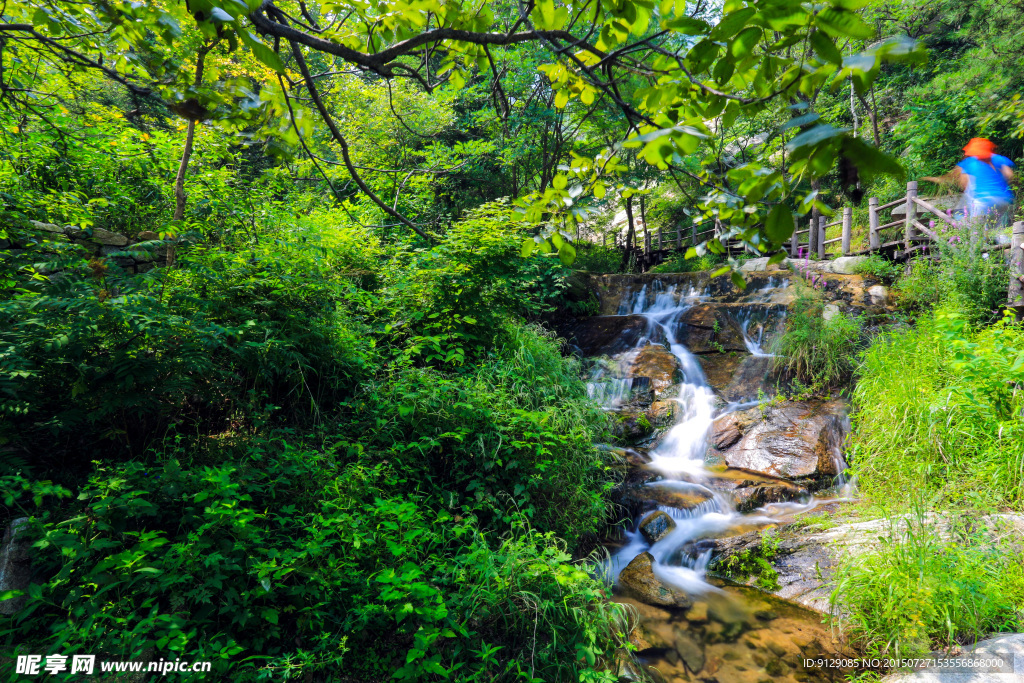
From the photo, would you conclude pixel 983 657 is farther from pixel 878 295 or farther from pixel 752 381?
pixel 878 295

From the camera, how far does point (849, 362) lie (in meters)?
7.01

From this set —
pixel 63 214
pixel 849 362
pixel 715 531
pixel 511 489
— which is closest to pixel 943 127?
pixel 849 362

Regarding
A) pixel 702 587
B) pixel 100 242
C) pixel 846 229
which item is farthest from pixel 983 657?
pixel 846 229

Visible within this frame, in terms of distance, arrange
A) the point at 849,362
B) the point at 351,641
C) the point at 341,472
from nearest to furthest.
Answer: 1. the point at 351,641
2. the point at 341,472
3. the point at 849,362

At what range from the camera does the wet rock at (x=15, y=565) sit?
2232 mm

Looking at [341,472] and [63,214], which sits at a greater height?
[63,214]

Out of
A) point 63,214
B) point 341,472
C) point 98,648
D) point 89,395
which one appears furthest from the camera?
point 63,214

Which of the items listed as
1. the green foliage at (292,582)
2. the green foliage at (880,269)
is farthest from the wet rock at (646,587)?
the green foliage at (880,269)

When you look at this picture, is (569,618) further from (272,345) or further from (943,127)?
(943,127)

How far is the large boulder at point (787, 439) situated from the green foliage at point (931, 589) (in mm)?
2124

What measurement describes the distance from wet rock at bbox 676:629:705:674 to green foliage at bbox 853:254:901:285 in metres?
8.76

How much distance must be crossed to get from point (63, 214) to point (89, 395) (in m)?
2.09

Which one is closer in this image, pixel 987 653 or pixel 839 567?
pixel 987 653

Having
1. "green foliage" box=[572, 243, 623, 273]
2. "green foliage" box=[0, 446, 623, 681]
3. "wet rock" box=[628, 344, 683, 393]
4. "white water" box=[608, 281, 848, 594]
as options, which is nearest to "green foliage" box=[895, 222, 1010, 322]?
"white water" box=[608, 281, 848, 594]
